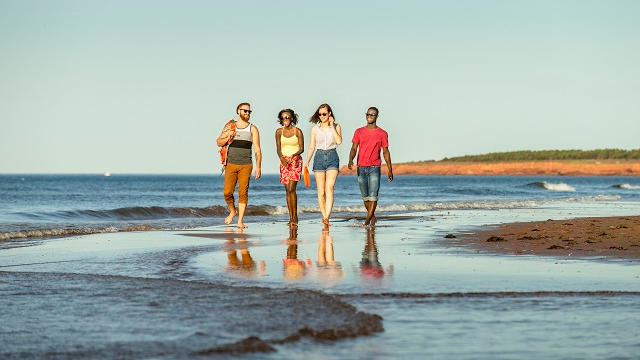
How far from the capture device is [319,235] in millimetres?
12906

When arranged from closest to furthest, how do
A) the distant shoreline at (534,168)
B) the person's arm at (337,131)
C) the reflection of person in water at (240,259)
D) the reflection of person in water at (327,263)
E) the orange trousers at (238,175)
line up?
the reflection of person in water at (327,263)
the reflection of person in water at (240,259)
the orange trousers at (238,175)
the person's arm at (337,131)
the distant shoreline at (534,168)

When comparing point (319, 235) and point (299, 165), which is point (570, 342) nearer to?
point (319, 235)

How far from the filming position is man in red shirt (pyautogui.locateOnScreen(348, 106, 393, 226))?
592 inches

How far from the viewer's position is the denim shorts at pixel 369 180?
15133mm

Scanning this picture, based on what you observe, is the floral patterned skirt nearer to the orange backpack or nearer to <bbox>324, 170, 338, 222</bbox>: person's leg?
<bbox>324, 170, 338, 222</bbox>: person's leg

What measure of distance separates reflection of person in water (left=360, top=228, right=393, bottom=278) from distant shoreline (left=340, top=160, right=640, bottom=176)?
410 ft

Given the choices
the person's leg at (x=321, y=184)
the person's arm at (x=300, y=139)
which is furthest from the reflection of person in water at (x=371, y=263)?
the person's arm at (x=300, y=139)

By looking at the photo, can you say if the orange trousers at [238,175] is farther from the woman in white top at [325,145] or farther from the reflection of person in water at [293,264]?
the reflection of person in water at [293,264]

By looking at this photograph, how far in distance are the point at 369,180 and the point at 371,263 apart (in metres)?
6.51

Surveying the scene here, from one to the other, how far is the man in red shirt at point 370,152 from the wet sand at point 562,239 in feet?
6.71

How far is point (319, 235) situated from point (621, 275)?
19.1ft

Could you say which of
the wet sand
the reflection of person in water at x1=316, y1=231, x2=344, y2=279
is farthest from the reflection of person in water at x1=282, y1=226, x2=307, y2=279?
the wet sand

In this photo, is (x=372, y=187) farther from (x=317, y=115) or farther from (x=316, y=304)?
(x=316, y=304)

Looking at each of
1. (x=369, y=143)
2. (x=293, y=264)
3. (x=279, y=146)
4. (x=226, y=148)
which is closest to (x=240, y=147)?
(x=226, y=148)
